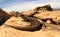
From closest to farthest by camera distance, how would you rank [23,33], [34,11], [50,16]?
[23,33] < [50,16] < [34,11]

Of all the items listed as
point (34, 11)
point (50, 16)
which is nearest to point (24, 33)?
point (50, 16)

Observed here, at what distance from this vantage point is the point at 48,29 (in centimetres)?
915

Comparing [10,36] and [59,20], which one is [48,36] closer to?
[10,36]

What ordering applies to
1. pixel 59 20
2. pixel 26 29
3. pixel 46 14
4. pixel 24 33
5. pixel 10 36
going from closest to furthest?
pixel 10 36, pixel 24 33, pixel 26 29, pixel 59 20, pixel 46 14

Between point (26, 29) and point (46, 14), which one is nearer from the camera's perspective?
point (26, 29)

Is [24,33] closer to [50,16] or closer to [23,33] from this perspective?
[23,33]

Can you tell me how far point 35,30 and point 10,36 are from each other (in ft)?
5.86

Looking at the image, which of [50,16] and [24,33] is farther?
[50,16]

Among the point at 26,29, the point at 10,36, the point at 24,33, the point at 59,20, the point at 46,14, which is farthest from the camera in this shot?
the point at 46,14

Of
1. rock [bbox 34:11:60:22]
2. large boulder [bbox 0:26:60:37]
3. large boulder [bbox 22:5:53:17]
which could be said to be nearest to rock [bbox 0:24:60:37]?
large boulder [bbox 0:26:60:37]

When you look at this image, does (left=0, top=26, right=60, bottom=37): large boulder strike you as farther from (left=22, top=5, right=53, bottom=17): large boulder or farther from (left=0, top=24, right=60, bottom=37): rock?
(left=22, top=5, right=53, bottom=17): large boulder

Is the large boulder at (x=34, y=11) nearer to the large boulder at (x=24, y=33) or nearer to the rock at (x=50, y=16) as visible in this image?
the rock at (x=50, y=16)

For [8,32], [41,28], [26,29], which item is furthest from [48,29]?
[8,32]

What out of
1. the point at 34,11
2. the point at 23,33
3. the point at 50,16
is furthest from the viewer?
the point at 34,11
